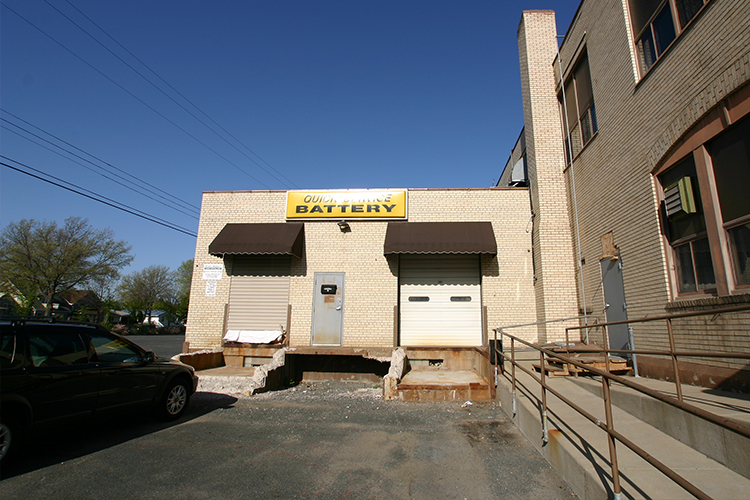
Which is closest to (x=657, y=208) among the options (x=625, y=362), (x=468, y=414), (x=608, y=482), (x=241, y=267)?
(x=625, y=362)

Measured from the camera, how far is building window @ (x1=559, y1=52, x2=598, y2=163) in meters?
10.1

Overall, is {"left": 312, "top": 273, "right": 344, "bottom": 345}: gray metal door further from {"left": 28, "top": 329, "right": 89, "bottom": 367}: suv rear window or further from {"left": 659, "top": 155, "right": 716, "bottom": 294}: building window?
{"left": 659, "top": 155, "right": 716, "bottom": 294}: building window

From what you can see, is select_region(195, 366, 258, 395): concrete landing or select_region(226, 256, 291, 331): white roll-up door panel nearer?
select_region(195, 366, 258, 395): concrete landing

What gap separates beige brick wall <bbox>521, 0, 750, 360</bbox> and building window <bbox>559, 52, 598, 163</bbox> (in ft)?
1.35

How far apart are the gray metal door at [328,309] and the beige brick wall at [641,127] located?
716 centimetres

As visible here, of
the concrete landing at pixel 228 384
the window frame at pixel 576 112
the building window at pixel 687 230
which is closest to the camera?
the building window at pixel 687 230

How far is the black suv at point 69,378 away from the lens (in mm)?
4508

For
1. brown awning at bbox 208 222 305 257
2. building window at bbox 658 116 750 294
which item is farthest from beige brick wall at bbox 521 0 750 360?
brown awning at bbox 208 222 305 257

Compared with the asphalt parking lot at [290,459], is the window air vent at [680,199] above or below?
above

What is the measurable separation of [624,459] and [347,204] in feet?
34.0

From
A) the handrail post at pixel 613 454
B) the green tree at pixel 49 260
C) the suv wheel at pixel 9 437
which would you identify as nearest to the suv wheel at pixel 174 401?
the suv wheel at pixel 9 437

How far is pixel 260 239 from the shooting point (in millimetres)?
12055

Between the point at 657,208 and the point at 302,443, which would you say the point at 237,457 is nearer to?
the point at 302,443

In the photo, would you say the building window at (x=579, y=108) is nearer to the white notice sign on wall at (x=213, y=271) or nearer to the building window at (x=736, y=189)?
the building window at (x=736, y=189)
